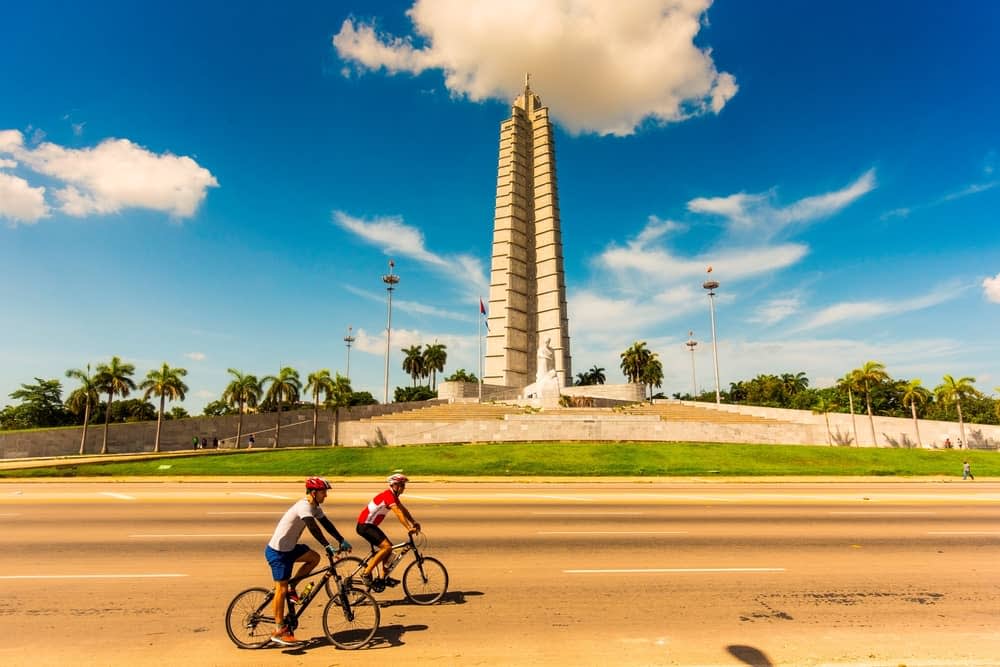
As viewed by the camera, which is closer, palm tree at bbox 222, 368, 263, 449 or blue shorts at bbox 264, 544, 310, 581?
blue shorts at bbox 264, 544, 310, 581

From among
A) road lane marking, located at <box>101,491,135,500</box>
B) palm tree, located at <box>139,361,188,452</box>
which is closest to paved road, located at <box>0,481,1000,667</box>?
road lane marking, located at <box>101,491,135,500</box>

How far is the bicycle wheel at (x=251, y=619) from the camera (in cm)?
647

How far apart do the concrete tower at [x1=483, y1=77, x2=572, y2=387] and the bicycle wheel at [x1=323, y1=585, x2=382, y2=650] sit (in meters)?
64.1

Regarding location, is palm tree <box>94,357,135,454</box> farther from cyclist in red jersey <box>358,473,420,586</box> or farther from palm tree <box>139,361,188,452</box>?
cyclist in red jersey <box>358,473,420,586</box>

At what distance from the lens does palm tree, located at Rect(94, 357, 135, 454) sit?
149 ft

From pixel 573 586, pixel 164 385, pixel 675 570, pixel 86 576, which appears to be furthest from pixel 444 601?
pixel 164 385

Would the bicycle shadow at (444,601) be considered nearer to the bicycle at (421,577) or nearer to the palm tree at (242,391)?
the bicycle at (421,577)

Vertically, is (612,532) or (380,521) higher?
(380,521)

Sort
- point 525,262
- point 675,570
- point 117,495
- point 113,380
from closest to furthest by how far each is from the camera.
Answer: point 675,570
point 117,495
point 113,380
point 525,262

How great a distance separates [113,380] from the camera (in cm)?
4559

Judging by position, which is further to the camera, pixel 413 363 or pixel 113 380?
pixel 413 363

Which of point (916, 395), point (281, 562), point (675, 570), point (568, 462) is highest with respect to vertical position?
point (916, 395)

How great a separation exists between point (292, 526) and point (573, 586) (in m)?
4.65

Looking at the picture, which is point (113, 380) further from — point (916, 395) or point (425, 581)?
point (916, 395)
